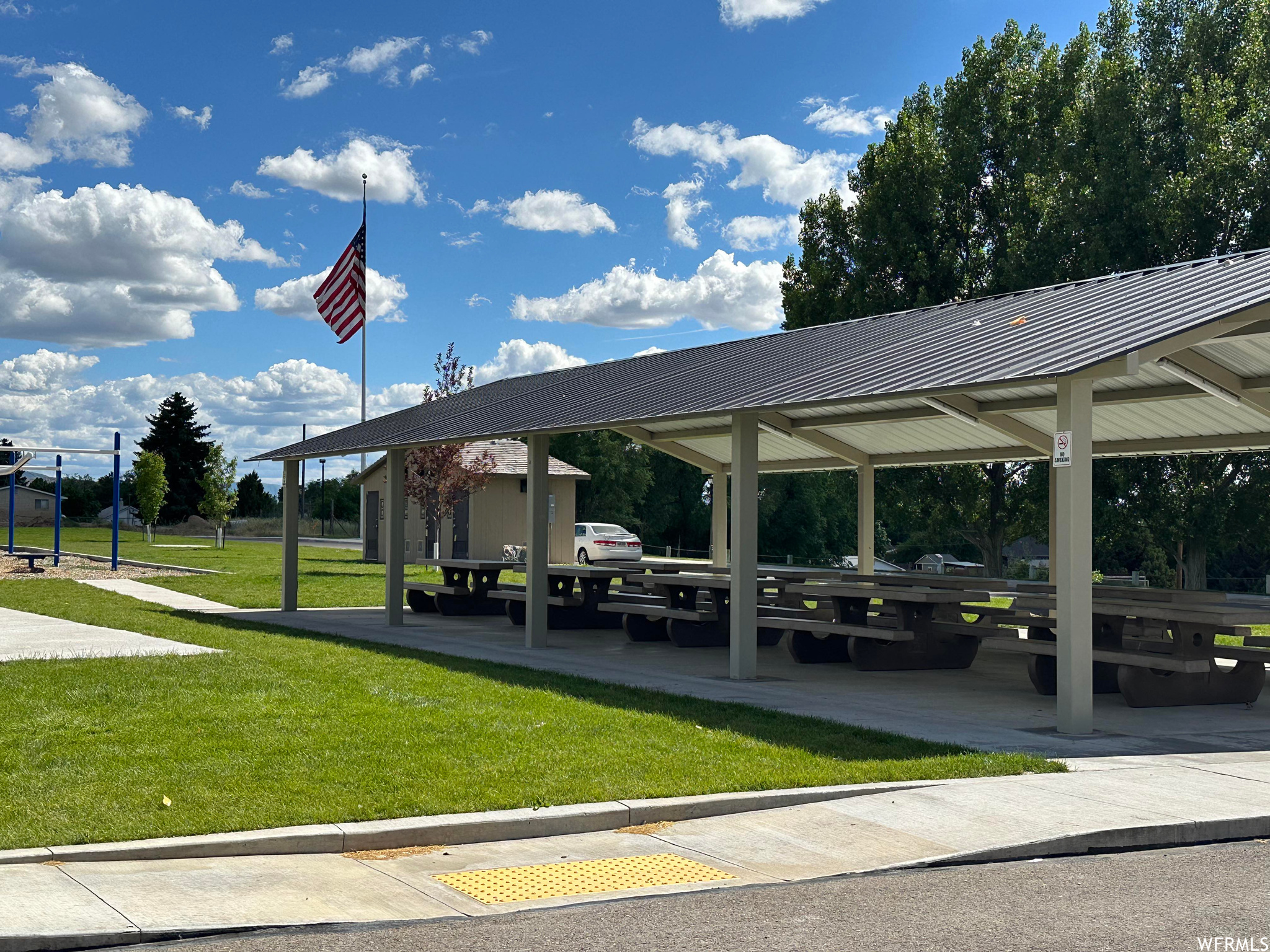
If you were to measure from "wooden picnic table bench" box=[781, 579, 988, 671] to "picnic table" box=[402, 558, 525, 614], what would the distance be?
689cm

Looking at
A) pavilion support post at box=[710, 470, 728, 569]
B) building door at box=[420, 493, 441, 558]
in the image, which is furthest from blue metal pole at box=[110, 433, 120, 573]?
pavilion support post at box=[710, 470, 728, 569]

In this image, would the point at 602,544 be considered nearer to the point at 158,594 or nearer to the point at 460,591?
the point at 158,594

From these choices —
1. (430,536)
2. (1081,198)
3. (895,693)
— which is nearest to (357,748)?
(895,693)

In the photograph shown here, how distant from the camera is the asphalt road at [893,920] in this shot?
4.90 m

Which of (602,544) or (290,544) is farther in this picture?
(602,544)

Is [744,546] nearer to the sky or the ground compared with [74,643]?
nearer to the sky

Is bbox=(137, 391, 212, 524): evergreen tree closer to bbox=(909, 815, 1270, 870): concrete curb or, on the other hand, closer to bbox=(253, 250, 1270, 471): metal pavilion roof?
bbox=(253, 250, 1270, 471): metal pavilion roof

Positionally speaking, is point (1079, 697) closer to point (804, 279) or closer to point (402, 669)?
point (402, 669)

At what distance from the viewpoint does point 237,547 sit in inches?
1918

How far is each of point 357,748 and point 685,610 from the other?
8.20 m

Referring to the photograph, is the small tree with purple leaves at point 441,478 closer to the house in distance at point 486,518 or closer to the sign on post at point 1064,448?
the house in distance at point 486,518

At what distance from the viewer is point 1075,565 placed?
971 centimetres

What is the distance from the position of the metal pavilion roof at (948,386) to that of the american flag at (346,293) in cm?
1559

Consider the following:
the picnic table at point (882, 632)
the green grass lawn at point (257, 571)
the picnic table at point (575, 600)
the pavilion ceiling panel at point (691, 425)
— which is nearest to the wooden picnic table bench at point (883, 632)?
the picnic table at point (882, 632)
